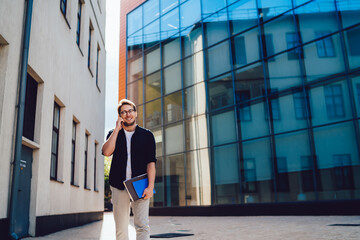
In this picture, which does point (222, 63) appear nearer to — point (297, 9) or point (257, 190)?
point (297, 9)

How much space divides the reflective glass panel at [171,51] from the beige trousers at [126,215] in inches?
675

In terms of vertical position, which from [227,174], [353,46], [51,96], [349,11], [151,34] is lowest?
[227,174]

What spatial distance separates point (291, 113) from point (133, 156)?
11.8 metres

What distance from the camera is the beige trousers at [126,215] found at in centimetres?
306

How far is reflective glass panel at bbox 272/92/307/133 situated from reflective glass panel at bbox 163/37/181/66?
7.65m

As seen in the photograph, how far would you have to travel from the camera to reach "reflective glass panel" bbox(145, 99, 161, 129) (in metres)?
20.3

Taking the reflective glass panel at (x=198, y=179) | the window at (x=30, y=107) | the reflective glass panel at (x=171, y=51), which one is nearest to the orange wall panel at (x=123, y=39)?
the reflective glass panel at (x=171, y=51)

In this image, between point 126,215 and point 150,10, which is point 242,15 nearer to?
point 150,10

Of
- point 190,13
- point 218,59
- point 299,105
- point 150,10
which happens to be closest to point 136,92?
point 150,10

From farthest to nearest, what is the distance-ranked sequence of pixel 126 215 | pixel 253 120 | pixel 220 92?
pixel 220 92 → pixel 253 120 → pixel 126 215

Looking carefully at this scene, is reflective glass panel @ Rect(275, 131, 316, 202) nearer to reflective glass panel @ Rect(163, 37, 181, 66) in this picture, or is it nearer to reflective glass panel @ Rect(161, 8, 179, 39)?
reflective glass panel @ Rect(163, 37, 181, 66)

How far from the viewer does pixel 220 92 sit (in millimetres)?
16828

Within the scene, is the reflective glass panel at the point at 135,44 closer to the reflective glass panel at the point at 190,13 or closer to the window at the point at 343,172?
the reflective glass panel at the point at 190,13

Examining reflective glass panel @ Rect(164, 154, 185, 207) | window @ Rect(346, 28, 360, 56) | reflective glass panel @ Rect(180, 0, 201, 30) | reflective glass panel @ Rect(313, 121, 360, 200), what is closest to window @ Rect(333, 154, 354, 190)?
reflective glass panel @ Rect(313, 121, 360, 200)
